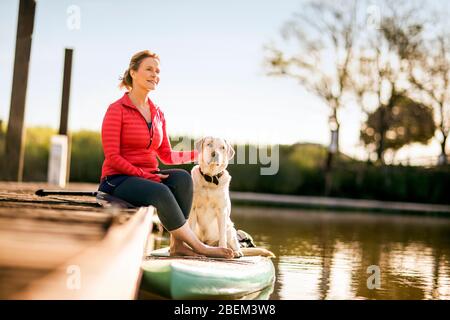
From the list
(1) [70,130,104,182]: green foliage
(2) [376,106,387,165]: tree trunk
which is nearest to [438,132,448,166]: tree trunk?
(2) [376,106,387,165]: tree trunk

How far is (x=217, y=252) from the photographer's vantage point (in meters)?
4.78

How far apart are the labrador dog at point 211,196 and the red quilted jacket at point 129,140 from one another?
16.0 inches

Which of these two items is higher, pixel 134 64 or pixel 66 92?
pixel 66 92

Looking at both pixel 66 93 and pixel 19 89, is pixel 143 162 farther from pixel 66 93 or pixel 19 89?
pixel 66 93

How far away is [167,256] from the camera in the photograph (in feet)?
15.3

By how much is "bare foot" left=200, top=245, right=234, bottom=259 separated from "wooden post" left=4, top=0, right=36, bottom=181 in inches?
221

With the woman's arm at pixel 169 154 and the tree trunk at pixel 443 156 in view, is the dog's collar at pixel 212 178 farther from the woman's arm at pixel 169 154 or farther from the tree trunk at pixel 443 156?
the tree trunk at pixel 443 156

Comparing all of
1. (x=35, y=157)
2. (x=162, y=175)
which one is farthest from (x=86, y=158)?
(x=162, y=175)

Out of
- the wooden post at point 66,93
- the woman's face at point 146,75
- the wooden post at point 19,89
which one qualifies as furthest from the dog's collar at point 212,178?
the wooden post at point 66,93

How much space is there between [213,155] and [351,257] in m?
3.34

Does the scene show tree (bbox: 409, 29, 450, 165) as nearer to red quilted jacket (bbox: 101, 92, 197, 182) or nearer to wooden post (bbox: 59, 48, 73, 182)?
wooden post (bbox: 59, 48, 73, 182)
